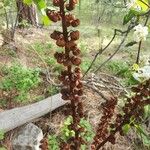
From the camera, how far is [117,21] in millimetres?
12828

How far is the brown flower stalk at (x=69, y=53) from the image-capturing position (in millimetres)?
1026

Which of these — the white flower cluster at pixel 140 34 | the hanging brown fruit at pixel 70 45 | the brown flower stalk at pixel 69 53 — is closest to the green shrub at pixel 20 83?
the white flower cluster at pixel 140 34

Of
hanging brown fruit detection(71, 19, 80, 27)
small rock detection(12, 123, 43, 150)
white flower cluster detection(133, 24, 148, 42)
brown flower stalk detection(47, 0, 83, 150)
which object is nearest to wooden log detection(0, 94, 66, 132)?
small rock detection(12, 123, 43, 150)

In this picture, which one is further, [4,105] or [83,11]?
[83,11]

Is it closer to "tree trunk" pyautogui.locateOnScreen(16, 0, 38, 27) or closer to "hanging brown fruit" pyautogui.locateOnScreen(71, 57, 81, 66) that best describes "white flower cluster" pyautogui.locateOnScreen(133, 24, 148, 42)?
"hanging brown fruit" pyautogui.locateOnScreen(71, 57, 81, 66)

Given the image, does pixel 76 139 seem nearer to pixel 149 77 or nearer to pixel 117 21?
pixel 149 77

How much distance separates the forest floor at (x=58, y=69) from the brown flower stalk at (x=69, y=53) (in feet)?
7.51

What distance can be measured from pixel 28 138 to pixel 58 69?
2.31 m

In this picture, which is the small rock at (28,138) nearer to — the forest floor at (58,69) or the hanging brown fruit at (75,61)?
the forest floor at (58,69)

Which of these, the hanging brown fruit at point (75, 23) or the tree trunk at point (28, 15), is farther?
the tree trunk at point (28, 15)

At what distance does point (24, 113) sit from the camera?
5281 mm

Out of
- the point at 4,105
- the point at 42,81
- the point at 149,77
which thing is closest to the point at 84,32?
the point at 42,81

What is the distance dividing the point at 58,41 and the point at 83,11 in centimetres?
1255

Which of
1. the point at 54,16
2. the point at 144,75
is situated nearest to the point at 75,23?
the point at 54,16
